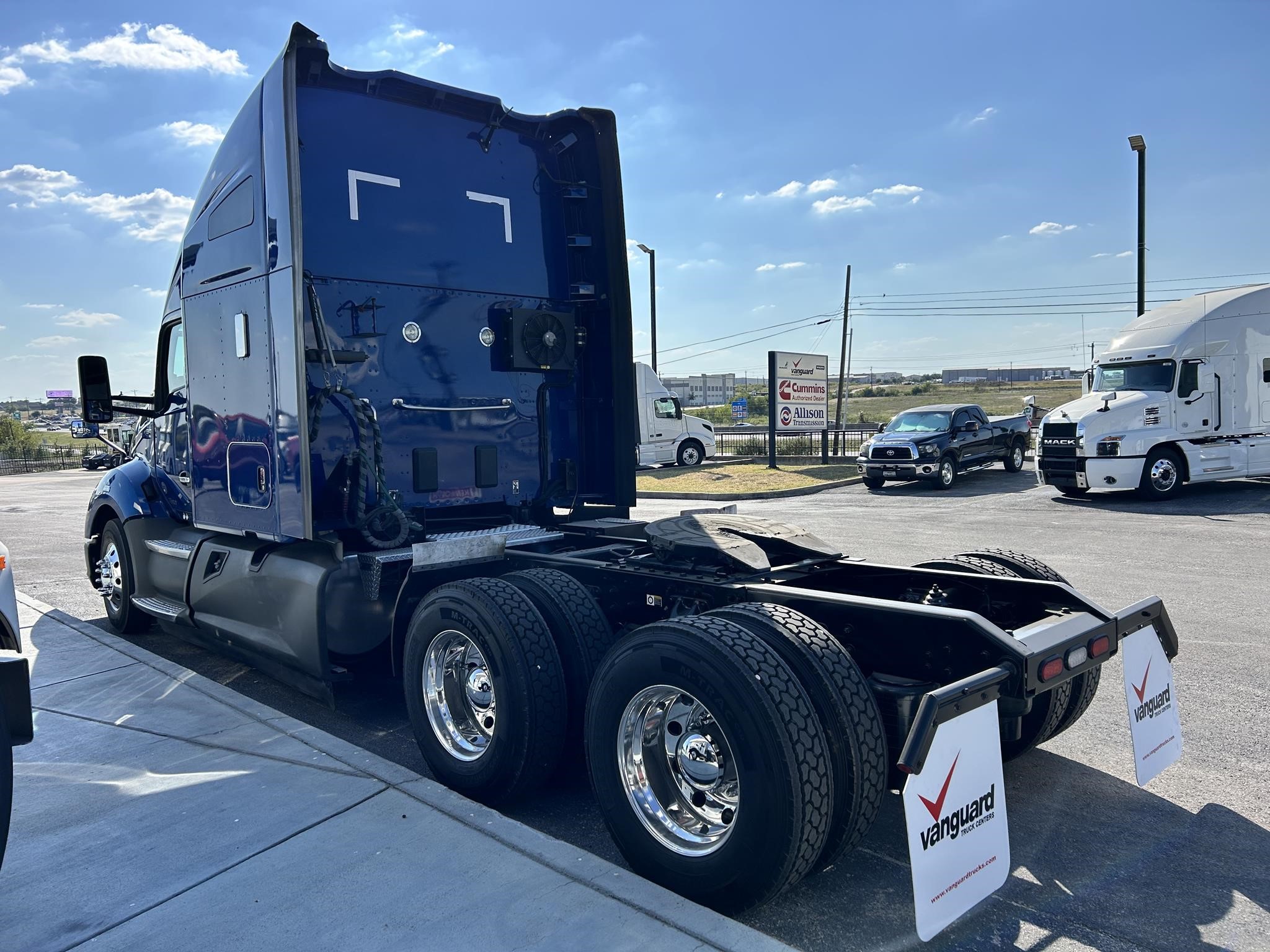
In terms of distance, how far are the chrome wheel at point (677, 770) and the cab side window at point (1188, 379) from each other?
16324 mm

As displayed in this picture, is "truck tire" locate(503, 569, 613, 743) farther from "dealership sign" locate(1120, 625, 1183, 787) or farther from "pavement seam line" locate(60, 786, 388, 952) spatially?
"dealership sign" locate(1120, 625, 1183, 787)

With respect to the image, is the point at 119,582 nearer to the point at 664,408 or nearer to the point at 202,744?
the point at 202,744

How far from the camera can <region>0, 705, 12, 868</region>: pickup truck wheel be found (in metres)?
2.88

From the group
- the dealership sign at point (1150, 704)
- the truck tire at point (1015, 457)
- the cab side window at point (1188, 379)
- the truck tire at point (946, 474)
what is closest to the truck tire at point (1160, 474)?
the cab side window at point (1188, 379)

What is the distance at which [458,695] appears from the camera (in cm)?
425

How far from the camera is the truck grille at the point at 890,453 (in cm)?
2000

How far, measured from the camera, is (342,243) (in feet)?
17.2

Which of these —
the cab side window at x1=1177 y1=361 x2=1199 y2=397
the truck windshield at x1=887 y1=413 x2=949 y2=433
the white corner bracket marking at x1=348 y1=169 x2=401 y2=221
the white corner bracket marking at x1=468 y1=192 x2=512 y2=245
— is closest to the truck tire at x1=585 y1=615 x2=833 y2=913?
the white corner bracket marking at x1=348 y1=169 x2=401 y2=221

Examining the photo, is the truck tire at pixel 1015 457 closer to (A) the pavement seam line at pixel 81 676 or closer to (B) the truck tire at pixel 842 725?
(A) the pavement seam line at pixel 81 676

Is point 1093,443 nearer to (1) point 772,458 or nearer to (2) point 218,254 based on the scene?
(1) point 772,458

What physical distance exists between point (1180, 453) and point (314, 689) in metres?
16.5

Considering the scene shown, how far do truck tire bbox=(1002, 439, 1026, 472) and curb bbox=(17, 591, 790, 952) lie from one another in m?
21.2

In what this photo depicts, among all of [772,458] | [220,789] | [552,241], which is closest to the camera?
[220,789]

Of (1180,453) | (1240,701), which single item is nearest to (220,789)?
(1240,701)
